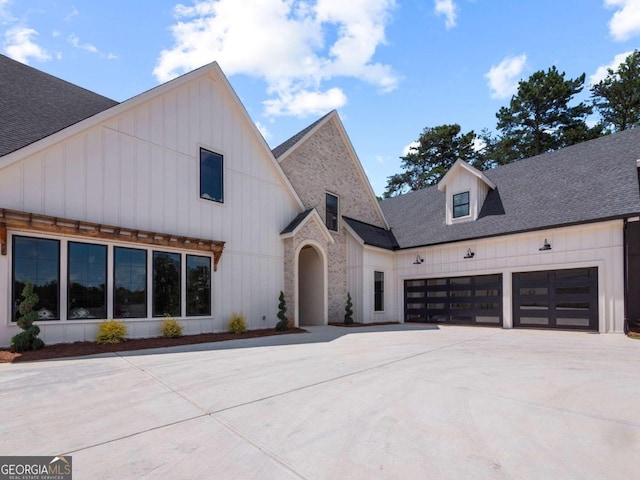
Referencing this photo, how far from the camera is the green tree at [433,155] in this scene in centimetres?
3725

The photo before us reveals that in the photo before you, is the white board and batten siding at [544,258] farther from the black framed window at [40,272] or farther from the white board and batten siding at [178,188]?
the black framed window at [40,272]

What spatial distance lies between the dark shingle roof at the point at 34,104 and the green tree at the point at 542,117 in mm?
32278

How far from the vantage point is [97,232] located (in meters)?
8.77

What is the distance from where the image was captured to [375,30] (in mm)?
11500

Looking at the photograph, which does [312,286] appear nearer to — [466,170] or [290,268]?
[290,268]

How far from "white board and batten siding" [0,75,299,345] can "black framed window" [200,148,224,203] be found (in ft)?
0.64

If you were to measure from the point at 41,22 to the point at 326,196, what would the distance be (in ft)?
37.6

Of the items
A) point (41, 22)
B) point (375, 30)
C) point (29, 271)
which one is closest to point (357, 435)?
point (29, 271)

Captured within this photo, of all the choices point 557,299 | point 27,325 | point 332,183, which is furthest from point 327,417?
point 332,183

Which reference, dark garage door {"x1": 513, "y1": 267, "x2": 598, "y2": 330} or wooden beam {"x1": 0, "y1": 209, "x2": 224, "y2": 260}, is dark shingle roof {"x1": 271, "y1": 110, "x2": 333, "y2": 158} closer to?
wooden beam {"x1": 0, "y1": 209, "x2": 224, "y2": 260}

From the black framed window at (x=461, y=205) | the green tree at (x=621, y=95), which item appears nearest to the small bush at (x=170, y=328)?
the black framed window at (x=461, y=205)

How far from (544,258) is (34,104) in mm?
17828

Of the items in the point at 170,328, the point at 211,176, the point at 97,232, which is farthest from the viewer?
the point at 211,176

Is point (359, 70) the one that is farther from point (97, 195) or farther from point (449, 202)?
point (97, 195)
